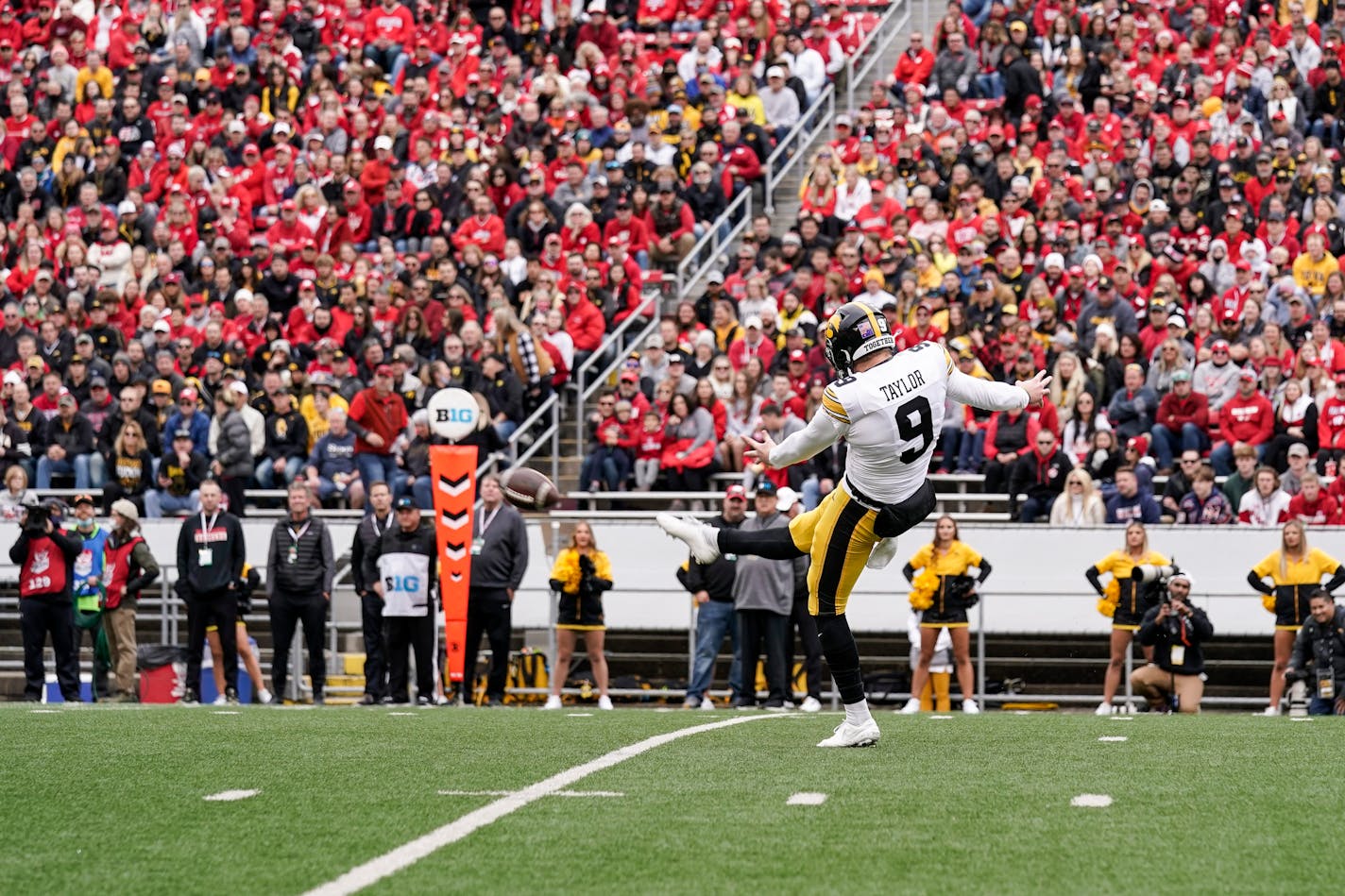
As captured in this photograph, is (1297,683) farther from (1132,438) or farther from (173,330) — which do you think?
(173,330)

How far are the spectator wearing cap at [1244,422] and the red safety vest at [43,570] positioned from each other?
9.64m

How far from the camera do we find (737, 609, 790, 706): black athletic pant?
14797mm

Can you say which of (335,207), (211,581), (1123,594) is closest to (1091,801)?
(1123,594)

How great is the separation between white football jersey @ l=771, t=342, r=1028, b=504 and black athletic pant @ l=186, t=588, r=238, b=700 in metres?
8.47

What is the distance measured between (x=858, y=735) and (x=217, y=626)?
27.8 feet

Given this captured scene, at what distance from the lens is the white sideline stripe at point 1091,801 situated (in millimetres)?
6785

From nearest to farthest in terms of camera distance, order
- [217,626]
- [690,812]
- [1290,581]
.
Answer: [690,812]
[1290,581]
[217,626]

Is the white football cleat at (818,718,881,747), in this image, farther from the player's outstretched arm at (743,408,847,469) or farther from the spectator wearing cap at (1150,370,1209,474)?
the spectator wearing cap at (1150,370,1209,474)

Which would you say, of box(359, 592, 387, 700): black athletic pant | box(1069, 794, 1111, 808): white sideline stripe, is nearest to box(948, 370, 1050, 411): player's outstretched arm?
box(1069, 794, 1111, 808): white sideline stripe

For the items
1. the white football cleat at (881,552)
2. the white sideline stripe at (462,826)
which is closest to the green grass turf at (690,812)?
the white sideline stripe at (462,826)

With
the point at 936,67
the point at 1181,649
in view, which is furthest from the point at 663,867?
the point at 936,67

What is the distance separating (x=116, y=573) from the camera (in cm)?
1656

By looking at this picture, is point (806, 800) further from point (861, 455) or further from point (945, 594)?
point (945, 594)

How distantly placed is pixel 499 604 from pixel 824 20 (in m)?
11.3
